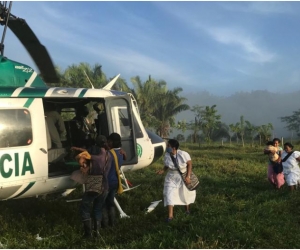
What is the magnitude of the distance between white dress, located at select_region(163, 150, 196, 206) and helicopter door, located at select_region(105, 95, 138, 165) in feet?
2.21

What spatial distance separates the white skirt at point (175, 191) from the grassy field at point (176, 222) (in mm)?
218

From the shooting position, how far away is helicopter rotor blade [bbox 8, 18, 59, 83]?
6.02 m

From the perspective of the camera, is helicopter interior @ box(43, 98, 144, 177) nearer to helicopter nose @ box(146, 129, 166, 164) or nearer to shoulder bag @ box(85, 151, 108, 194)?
helicopter nose @ box(146, 129, 166, 164)

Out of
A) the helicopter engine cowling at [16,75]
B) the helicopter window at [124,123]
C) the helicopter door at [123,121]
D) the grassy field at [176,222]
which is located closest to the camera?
the grassy field at [176,222]

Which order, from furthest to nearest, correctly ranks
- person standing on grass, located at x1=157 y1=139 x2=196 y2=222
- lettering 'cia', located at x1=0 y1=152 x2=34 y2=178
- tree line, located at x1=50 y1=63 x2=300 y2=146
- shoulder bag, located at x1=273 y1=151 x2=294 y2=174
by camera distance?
tree line, located at x1=50 y1=63 x2=300 y2=146 → shoulder bag, located at x1=273 y1=151 x2=294 y2=174 → person standing on grass, located at x1=157 y1=139 x2=196 y2=222 → lettering 'cia', located at x1=0 y1=152 x2=34 y2=178

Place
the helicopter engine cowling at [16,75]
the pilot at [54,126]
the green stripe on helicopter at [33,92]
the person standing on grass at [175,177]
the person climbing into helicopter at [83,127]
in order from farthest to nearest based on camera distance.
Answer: the person climbing into helicopter at [83,127]
the pilot at [54,126]
the person standing on grass at [175,177]
the helicopter engine cowling at [16,75]
the green stripe on helicopter at [33,92]

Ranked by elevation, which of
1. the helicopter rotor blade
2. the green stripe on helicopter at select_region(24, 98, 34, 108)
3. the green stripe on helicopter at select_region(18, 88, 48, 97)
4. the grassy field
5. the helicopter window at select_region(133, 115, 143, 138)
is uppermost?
the helicopter rotor blade

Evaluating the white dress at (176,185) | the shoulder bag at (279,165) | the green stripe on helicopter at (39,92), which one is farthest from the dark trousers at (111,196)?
the shoulder bag at (279,165)

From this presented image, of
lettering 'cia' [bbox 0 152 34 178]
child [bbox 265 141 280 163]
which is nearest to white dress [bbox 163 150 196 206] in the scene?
lettering 'cia' [bbox 0 152 34 178]

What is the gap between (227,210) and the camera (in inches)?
249

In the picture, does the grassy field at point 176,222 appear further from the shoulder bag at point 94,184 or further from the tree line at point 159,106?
the tree line at point 159,106

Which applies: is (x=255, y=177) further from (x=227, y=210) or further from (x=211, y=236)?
(x=211, y=236)

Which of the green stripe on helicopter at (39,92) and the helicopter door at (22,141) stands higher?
the green stripe on helicopter at (39,92)

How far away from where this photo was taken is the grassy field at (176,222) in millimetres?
4703
